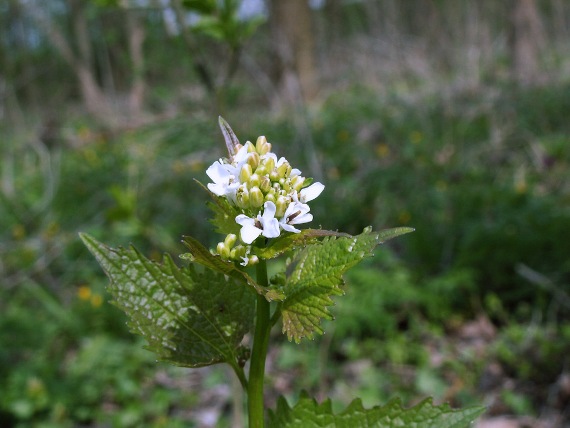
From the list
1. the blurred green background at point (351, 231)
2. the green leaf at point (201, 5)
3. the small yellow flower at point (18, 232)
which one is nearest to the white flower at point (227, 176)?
the blurred green background at point (351, 231)

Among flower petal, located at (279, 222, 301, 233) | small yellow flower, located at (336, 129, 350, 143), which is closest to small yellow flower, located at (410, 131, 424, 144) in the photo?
small yellow flower, located at (336, 129, 350, 143)

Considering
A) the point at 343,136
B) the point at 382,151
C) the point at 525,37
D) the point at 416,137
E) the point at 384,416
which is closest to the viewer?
the point at 384,416

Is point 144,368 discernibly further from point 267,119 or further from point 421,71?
point 421,71

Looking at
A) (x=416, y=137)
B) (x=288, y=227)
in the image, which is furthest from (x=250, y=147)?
(x=416, y=137)

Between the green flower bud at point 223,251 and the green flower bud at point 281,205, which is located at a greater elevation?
the green flower bud at point 281,205

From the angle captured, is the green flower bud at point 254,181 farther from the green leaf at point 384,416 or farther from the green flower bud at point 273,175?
the green leaf at point 384,416

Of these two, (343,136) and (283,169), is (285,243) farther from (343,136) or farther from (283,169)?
(343,136)
